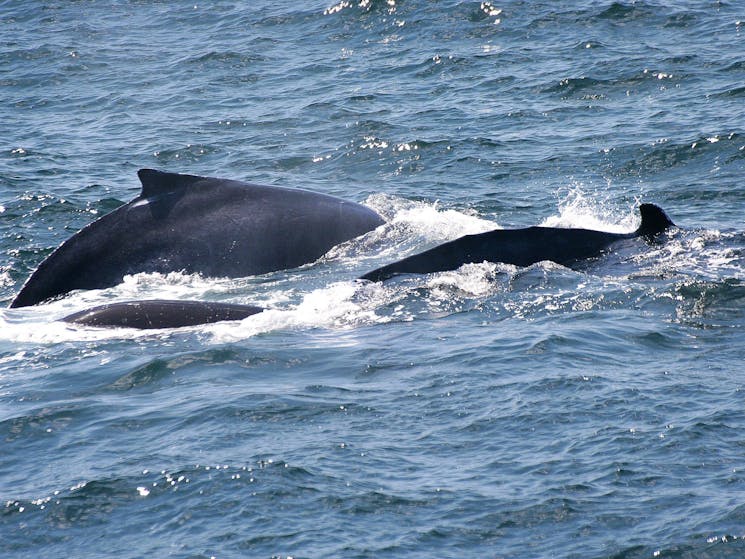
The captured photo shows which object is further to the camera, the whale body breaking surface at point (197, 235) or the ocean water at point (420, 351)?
the whale body breaking surface at point (197, 235)

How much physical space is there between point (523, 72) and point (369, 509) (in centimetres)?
1754

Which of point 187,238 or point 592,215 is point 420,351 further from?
point 592,215

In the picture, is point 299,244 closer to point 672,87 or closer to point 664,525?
point 664,525

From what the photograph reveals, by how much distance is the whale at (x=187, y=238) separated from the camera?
14180 millimetres

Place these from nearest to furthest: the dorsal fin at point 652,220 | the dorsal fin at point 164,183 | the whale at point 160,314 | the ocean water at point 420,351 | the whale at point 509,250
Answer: the ocean water at point 420,351
the whale at point 160,314
the whale at point 509,250
the dorsal fin at point 652,220
the dorsal fin at point 164,183

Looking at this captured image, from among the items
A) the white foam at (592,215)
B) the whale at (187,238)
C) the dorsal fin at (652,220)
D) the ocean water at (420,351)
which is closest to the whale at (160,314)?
the ocean water at (420,351)

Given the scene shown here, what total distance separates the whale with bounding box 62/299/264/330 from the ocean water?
19cm

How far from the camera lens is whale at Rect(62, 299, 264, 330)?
1245 centimetres

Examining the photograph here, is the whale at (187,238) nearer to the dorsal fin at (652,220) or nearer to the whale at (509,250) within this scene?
the whale at (509,250)

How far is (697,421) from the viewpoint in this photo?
9344 millimetres

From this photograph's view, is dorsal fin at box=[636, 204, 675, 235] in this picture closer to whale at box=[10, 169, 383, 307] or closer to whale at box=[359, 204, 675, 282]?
whale at box=[359, 204, 675, 282]

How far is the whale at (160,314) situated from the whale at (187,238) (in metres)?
1.39

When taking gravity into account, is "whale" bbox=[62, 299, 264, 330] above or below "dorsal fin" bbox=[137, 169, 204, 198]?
below

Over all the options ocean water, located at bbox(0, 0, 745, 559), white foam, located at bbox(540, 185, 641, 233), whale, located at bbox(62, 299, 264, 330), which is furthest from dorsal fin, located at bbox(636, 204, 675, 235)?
whale, located at bbox(62, 299, 264, 330)
